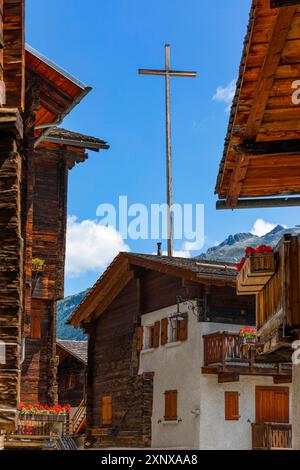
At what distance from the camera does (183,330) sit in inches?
1027

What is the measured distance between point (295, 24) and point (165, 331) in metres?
22.1

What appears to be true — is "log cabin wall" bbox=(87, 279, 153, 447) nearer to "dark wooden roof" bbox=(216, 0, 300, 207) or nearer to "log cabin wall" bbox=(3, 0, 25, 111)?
"log cabin wall" bbox=(3, 0, 25, 111)

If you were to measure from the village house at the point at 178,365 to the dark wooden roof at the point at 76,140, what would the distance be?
438cm

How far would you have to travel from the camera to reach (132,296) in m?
30.3

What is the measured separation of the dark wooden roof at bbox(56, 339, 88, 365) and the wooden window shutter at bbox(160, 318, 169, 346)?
15236mm

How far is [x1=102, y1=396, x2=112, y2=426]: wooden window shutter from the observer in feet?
102

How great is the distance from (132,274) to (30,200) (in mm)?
11801

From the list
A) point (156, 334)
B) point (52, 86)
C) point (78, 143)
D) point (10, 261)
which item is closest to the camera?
point (10, 261)

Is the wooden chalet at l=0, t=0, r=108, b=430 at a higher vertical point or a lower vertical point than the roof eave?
lower

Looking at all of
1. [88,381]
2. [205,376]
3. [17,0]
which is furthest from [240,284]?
[88,381]

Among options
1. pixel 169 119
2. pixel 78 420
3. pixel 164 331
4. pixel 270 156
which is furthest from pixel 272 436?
pixel 169 119

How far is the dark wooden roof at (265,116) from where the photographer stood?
226 inches

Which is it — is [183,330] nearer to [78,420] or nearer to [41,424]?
[41,424]

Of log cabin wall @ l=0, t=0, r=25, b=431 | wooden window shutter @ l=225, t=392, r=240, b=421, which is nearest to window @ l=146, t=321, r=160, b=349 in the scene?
wooden window shutter @ l=225, t=392, r=240, b=421
